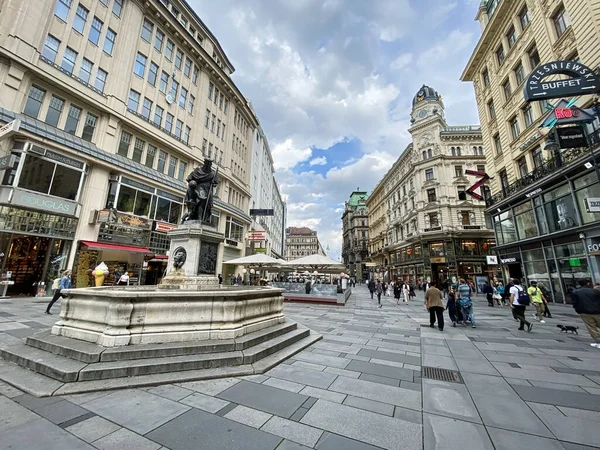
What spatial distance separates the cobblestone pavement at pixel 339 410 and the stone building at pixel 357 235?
196ft

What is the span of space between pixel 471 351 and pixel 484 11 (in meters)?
30.2

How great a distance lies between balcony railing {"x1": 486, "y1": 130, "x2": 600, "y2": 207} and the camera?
1284 centimetres

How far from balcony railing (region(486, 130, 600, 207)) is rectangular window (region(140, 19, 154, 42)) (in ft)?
101

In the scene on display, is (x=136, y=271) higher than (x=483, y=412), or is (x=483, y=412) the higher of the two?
(x=136, y=271)

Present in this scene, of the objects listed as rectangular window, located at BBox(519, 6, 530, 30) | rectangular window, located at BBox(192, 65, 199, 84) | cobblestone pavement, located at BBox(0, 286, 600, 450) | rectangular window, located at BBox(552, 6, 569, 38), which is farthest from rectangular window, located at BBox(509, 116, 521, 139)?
rectangular window, located at BBox(192, 65, 199, 84)

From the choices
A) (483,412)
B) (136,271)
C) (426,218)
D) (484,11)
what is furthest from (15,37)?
(426,218)

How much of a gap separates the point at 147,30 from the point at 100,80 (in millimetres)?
7719

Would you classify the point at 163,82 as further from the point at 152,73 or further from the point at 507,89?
the point at 507,89

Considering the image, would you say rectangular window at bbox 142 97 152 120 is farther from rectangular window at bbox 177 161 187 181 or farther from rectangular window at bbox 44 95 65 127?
rectangular window at bbox 44 95 65 127

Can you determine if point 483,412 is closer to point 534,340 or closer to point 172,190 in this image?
point 534,340

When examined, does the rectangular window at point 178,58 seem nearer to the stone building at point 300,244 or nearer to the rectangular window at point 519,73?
the rectangular window at point 519,73

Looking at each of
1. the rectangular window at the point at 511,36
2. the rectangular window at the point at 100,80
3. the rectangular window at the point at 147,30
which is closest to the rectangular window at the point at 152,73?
the rectangular window at the point at 147,30

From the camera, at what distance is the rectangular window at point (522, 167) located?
18.7 m

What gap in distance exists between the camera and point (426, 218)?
36.9 m
